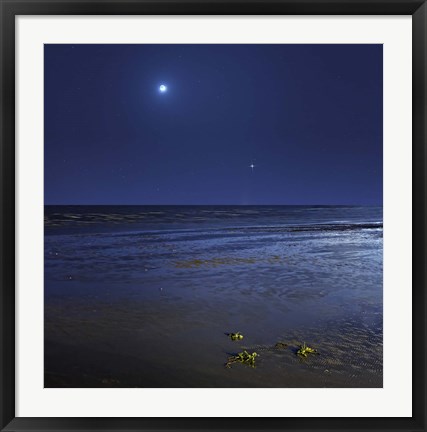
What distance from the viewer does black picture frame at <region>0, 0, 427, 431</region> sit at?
1.17 m

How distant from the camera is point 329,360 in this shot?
167 centimetres

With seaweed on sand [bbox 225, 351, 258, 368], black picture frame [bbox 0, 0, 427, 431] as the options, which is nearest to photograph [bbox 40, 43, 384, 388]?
seaweed on sand [bbox 225, 351, 258, 368]

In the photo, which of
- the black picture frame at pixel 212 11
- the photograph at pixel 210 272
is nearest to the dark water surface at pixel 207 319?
the photograph at pixel 210 272

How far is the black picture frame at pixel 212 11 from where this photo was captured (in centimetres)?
117

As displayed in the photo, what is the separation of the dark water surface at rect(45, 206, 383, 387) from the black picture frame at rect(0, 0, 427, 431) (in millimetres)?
259

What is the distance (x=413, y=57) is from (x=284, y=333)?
161 cm

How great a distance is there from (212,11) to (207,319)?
1.82 m

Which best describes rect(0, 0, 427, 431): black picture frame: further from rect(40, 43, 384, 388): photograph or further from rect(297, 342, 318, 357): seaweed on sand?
rect(297, 342, 318, 357): seaweed on sand

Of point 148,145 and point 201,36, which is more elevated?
point 148,145

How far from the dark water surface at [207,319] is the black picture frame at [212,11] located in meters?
0.26

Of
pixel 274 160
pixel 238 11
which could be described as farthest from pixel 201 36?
pixel 274 160

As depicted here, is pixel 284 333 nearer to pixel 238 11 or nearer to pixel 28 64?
pixel 238 11

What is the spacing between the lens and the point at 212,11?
120 centimetres

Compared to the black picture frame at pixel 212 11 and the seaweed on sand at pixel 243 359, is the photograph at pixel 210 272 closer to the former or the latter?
the seaweed on sand at pixel 243 359
